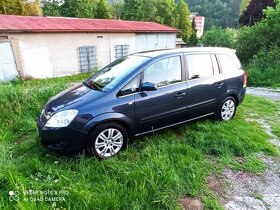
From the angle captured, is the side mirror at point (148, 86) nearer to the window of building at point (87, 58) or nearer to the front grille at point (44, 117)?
the front grille at point (44, 117)

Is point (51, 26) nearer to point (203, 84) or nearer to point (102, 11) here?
point (203, 84)

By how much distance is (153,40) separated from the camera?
21.9m

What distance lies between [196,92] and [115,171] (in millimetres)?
2237

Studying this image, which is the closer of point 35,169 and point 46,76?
point 35,169

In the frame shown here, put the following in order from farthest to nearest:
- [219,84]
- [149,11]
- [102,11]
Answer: [149,11] → [102,11] → [219,84]

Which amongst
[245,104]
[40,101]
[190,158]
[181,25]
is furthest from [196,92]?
[181,25]

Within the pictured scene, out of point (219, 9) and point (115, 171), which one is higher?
point (219, 9)

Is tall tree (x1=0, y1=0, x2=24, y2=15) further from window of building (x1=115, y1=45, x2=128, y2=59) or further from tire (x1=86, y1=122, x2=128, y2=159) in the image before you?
tire (x1=86, y1=122, x2=128, y2=159)

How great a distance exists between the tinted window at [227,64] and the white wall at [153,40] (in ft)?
53.0

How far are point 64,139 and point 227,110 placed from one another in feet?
11.6

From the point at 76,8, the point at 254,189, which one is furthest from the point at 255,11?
the point at 254,189

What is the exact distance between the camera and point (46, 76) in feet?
51.5

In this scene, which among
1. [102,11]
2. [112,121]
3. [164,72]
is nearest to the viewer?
[112,121]

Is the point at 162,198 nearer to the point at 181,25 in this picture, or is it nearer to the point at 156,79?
the point at 156,79
